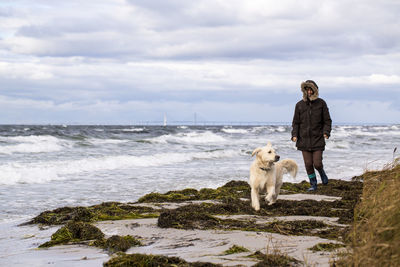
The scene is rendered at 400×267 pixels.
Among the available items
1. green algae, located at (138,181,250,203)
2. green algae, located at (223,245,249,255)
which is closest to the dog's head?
green algae, located at (138,181,250,203)

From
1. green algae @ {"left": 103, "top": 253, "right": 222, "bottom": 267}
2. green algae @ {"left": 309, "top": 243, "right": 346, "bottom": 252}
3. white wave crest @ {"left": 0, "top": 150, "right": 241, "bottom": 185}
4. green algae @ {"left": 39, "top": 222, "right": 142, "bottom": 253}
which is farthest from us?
white wave crest @ {"left": 0, "top": 150, "right": 241, "bottom": 185}

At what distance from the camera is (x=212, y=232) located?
5.87m

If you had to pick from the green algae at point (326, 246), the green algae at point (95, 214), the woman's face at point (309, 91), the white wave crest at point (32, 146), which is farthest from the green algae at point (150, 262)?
the white wave crest at point (32, 146)

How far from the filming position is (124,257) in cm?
448

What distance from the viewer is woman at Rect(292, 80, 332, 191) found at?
9812mm

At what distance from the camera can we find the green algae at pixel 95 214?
728 centimetres

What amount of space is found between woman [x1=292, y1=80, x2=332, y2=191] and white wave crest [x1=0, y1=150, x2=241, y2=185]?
272 inches

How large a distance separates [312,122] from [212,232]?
4.64m

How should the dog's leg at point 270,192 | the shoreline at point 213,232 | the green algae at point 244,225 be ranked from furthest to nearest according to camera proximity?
1. the dog's leg at point 270,192
2. the green algae at point 244,225
3. the shoreline at point 213,232

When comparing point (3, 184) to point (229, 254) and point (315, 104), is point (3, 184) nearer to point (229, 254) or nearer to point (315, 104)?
point (315, 104)

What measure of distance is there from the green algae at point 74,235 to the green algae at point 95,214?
1.11 meters

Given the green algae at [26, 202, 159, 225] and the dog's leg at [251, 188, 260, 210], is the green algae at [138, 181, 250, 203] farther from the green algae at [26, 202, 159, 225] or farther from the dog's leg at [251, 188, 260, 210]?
the dog's leg at [251, 188, 260, 210]

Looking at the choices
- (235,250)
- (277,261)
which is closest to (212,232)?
(235,250)

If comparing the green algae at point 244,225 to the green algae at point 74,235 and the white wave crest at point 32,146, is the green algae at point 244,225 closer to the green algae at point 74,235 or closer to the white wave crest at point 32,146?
the green algae at point 74,235
